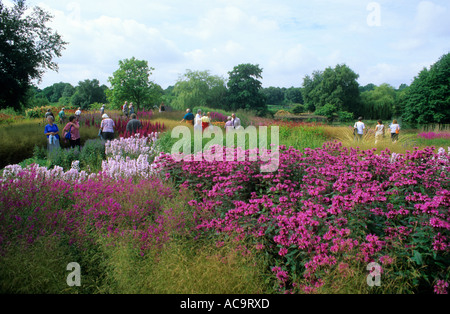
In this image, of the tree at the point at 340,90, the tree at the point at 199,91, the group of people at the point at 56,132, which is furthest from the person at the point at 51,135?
the tree at the point at 340,90

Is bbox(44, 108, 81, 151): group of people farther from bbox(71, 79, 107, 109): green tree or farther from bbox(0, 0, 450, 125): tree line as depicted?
bbox(71, 79, 107, 109): green tree

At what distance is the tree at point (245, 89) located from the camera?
56.0 metres

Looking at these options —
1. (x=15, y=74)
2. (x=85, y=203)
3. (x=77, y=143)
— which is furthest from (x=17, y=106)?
(x=85, y=203)

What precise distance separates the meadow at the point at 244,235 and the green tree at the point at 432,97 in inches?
1716

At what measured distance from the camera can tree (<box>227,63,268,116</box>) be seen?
56000 millimetres

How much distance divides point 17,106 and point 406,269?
23166mm

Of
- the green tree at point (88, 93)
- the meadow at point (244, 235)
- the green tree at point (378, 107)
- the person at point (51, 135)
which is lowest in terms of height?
the meadow at point (244, 235)

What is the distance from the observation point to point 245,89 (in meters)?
57.2

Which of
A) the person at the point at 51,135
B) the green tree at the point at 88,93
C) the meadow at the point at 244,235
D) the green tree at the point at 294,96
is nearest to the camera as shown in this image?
the meadow at the point at 244,235

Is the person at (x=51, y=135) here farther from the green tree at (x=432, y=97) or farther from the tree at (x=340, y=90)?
the tree at (x=340, y=90)

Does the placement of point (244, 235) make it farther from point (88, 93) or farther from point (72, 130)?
point (88, 93)

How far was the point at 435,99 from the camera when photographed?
4066 cm

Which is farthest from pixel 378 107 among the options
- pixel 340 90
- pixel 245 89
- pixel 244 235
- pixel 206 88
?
pixel 244 235

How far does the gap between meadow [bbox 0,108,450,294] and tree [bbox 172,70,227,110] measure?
162 ft
